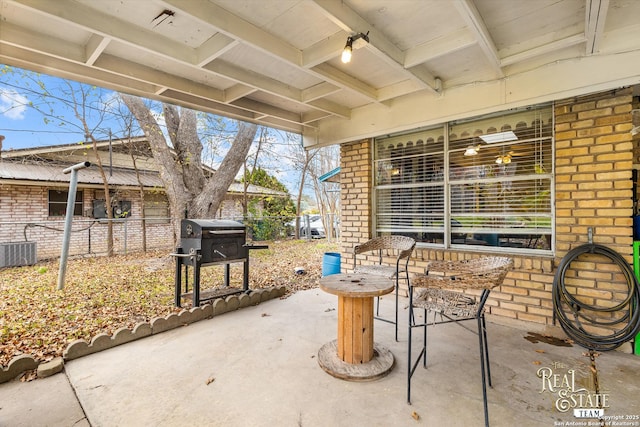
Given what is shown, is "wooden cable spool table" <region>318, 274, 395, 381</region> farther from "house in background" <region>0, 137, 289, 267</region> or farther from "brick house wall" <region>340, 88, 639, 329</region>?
"house in background" <region>0, 137, 289, 267</region>

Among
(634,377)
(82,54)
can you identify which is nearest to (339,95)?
(82,54)

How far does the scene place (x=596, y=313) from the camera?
2824mm

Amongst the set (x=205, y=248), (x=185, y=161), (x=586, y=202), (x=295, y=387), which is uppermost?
(x=185, y=161)

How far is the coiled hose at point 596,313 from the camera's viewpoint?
8.55 ft

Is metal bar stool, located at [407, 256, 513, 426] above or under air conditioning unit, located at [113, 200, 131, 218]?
under

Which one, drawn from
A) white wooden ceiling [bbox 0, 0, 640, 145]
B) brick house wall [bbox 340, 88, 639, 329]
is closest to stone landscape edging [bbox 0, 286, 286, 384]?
white wooden ceiling [bbox 0, 0, 640, 145]

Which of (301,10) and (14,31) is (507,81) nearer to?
(301,10)

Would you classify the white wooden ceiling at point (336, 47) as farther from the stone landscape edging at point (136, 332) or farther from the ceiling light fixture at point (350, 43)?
the stone landscape edging at point (136, 332)

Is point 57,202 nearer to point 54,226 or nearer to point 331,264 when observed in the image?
point 54,226

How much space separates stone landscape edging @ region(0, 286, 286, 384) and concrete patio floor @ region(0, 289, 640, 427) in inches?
2.9

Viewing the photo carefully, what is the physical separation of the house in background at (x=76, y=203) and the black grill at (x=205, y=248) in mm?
5183

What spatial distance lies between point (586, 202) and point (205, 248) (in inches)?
163

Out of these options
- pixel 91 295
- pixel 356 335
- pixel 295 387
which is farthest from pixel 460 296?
pixel 91 295

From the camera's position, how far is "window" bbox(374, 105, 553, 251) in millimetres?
3279
